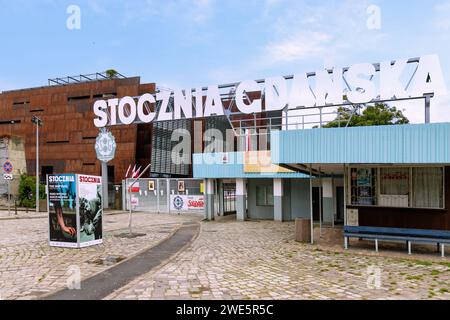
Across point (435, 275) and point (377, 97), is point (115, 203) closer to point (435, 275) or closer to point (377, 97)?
point (377, 97)

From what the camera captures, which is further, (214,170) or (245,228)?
(214,170)

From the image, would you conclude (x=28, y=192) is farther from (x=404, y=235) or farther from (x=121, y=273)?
(x=404, y=235)

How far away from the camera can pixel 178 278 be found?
8.29 meters

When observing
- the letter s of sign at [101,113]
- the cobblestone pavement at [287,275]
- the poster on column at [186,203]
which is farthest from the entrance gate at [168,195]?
the cobblestone pavement at [287,275]

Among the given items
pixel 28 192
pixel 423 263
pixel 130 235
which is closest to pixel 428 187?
pixel 423 263

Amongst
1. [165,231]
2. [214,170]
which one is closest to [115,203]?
[214,170]

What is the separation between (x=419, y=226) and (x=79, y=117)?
119 ft

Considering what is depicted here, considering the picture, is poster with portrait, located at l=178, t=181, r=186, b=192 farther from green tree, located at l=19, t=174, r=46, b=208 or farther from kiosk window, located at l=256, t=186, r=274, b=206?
green tree, located at l=19, t=174, r=46, b=208

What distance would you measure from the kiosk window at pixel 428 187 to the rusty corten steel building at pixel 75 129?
2919 centimetres

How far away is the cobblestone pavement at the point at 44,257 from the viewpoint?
776 centimetres

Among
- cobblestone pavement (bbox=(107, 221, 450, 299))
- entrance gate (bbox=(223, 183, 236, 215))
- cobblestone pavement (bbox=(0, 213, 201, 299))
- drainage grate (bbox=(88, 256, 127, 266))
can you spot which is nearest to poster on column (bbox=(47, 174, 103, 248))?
cobblestone pavement (bbox=(0, 213, 201, 299))

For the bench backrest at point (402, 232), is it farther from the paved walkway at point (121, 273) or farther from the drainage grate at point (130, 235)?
the drainage grate at point (130, 235)

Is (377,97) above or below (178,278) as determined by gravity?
above
